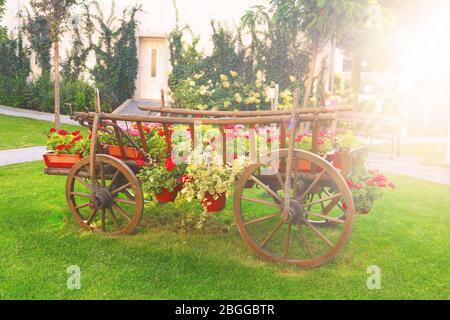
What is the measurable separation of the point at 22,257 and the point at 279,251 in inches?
84.5

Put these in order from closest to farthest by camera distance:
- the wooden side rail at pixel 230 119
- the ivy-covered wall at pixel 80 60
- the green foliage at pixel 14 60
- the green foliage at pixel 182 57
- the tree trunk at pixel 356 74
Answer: the wooden side rail at pixel 230 119 → the green foliage at pixel 182 57 → the ivy-covered wall at pixel 80 60 → the tree trunk at pixel 356 74 → the green foliage at pixel 14 60

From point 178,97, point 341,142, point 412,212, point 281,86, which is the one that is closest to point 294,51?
point 281,86

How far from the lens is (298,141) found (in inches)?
174

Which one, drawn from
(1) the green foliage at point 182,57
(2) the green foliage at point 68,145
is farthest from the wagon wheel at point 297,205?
(1) the green foliage at point 182,57

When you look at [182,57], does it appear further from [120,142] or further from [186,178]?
[186,178]

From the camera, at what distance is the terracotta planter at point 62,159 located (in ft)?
15.6

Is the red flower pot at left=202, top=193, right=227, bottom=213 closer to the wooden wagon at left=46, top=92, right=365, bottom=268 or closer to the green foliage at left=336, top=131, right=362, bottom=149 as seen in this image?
the wooden wagon at left=46, top=92, right=365, bottom=268

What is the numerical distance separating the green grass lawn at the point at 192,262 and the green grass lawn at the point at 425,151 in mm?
5058

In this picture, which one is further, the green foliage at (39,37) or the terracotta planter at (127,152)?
the green foliage at (39,37)

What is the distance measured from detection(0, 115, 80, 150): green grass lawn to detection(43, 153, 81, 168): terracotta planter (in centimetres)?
554

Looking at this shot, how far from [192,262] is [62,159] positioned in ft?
5.49

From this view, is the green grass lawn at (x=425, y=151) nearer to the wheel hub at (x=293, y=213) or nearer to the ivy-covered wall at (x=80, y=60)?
the wheel hub at (x=293, y=213)

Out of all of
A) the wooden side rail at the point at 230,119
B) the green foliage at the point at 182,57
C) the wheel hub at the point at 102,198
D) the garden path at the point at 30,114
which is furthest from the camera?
the green foliage at the point at 182,57
